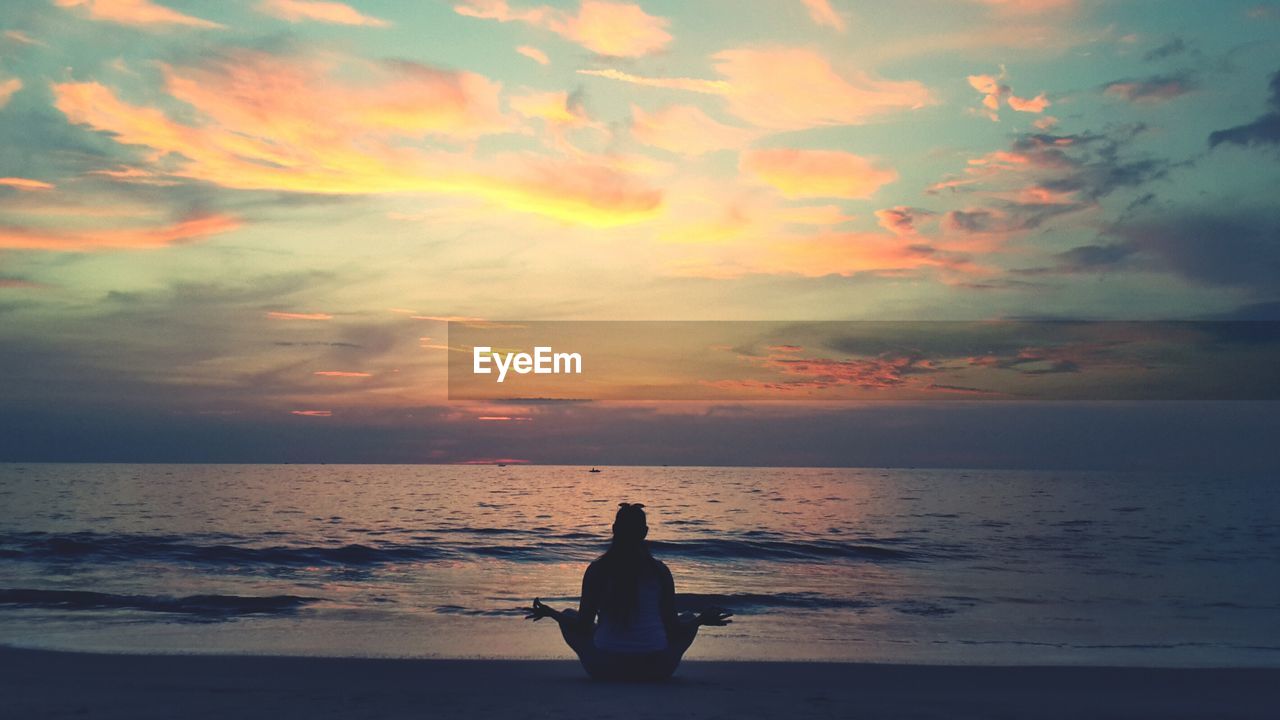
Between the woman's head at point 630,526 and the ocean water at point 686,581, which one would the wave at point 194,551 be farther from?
the woman's head at point 630,526

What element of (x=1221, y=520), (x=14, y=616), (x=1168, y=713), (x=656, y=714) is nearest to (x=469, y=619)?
(x=14, y=616)

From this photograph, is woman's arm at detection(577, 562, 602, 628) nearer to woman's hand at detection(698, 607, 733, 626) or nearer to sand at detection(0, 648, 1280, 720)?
sand at detection(0, 648, 1280, 720)

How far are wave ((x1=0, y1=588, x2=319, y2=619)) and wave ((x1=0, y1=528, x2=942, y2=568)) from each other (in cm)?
712

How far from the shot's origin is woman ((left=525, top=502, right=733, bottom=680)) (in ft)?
30.8

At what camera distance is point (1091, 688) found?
36.2 feet

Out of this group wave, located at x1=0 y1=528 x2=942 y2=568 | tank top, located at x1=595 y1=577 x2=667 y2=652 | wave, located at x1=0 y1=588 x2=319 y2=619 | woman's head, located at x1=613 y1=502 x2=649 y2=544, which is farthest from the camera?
wave, located at x1=0 y1=528 x2=942 y2=568

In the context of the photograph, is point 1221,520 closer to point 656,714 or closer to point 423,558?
point 423,558

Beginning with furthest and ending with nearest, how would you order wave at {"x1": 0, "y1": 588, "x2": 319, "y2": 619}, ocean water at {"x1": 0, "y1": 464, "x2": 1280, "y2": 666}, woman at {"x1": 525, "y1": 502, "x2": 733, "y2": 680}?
wave at {"x1": 0, "y1": 588, "x2": 319, "y2": 619} → ocean water at {"x1": 0, "y1": 464, "x2": 1280, "y2": 666} → woman at {"x1": 525, "y1": 502, "x2": 733, "y2": 680}

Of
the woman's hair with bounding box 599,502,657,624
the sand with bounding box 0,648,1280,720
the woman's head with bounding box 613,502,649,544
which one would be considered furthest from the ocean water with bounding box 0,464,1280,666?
the woman's head with bounding box 613,502,649,544

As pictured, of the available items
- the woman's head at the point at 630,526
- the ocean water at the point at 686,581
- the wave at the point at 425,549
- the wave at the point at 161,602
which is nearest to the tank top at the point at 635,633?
the woman's head at the point at 630,526

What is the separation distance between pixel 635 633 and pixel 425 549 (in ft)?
72.8

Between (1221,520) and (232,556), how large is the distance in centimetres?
4651

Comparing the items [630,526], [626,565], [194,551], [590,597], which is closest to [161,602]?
[194,551]

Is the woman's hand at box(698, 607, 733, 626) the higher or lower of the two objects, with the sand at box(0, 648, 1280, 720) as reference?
higher
